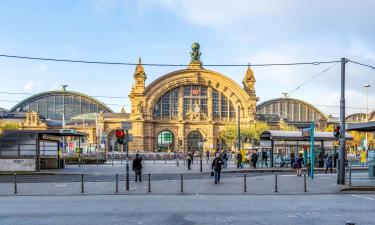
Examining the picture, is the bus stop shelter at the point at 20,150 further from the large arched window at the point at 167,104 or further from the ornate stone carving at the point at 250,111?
the ornate stone carving at the point at 250,111

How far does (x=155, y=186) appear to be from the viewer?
22875 millimetres

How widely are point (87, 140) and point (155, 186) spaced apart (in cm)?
7607

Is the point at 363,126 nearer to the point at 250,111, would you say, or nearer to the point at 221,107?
the point at 250,111

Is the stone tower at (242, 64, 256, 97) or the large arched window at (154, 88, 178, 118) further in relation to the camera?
the stone tower at (242, 64, 256, 97)

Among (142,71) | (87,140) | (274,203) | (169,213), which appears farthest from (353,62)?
(87,140)

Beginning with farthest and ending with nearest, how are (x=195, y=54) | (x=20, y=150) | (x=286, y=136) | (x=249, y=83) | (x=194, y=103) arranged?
(x=195, y=54)
(x=249, y=83)
(x=194, y=103)
(x=286, y=136)
(x=20, y=150)

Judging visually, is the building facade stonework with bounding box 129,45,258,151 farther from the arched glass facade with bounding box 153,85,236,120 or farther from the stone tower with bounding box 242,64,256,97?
the stone tower with bounding box 242,64,256,97

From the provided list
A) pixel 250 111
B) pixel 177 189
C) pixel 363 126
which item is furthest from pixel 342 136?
pixel 250 111

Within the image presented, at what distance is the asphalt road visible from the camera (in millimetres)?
12414

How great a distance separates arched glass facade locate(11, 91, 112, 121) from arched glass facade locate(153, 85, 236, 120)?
135 ft

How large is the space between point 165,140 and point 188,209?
7138cm

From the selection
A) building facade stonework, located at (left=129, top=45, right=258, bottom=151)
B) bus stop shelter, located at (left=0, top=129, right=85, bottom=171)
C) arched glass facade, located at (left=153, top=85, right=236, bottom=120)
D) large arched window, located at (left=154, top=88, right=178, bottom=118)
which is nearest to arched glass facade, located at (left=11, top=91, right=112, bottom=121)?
building facade stonework, located at (left=129, top=45, right=258, bottom=151)

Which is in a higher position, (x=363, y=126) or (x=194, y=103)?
(x=194, y=103)

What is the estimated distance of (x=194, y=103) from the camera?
282 feet
